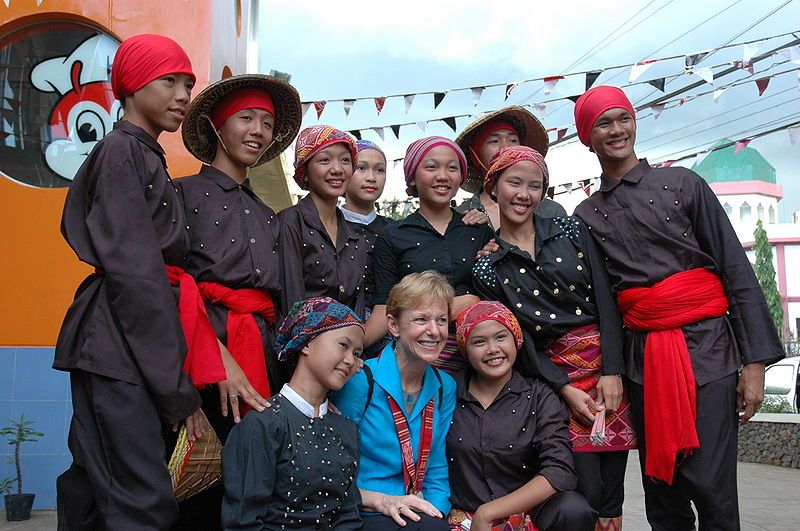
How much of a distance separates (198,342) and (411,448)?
961 mm

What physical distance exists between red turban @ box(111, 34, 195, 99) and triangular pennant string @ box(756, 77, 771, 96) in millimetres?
6995

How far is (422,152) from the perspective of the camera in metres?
3.80

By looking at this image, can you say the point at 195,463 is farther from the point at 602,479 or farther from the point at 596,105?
the point at 596,105

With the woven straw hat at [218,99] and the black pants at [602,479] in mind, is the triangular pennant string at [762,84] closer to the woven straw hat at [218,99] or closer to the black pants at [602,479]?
the black pants at [602,479]

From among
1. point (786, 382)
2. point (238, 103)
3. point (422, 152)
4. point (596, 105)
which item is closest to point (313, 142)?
point (238, 103)

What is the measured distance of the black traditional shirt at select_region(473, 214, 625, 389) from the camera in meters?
3.34

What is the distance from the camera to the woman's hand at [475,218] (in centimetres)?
376

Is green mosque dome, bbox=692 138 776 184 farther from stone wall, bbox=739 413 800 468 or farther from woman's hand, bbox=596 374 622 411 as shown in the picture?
woman's hand, bbox=596 374 622 411

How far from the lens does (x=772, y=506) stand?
7605 millimetres

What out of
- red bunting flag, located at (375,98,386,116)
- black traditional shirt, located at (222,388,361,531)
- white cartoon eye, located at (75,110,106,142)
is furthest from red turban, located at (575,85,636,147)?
red bunting flag, located at (375,98,386,116)

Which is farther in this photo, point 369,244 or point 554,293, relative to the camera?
point 369,244

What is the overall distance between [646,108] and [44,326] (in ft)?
22.2

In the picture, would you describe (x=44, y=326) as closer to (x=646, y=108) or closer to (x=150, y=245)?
(x=150, y=245)

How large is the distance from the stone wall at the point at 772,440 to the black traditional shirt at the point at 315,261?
9.52 metres
